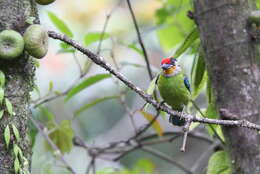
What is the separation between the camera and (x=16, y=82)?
5.42ft

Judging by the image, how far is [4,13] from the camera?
1.63m

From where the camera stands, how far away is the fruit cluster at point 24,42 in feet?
5.11

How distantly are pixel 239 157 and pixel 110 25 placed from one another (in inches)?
217

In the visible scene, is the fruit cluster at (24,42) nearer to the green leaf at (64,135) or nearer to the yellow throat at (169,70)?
the yellow throat at (169,70)

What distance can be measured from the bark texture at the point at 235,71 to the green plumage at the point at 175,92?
416mm

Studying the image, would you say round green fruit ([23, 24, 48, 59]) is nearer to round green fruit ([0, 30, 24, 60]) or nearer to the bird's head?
round green fruit ([0, 30, 24, 60])

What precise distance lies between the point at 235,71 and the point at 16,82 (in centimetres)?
117

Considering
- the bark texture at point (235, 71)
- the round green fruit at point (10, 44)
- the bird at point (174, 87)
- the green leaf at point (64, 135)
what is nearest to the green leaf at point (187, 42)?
the bird at point (174, 87)

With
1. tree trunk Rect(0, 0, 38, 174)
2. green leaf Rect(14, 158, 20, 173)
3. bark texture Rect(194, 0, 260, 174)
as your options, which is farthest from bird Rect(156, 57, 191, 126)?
green leaf Rect(14, 158, 20, 173)

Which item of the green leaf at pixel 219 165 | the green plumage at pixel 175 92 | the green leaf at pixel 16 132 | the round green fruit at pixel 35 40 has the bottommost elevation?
the green leaf at pixel 219 165

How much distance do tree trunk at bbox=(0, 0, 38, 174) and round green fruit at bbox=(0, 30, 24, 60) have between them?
0.06 metres

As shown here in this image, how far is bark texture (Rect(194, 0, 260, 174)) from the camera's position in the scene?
7.69 feet

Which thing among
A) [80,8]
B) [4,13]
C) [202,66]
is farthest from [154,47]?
[4,13]

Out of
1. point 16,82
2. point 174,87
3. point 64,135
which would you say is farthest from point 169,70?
point 16,82
